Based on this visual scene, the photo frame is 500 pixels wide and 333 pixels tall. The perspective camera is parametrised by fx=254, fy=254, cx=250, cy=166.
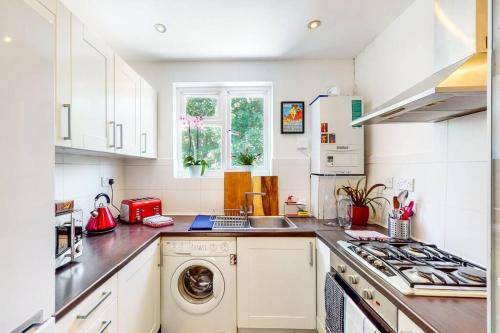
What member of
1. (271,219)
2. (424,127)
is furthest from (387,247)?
(271,219)

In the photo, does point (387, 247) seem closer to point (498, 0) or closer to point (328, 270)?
point (328, 270)

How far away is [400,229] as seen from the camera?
1614 mm

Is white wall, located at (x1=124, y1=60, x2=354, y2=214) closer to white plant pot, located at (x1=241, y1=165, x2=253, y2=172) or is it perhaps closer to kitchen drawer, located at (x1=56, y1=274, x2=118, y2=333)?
white plant pot, located at (x1=241, y1=165, x2=253, y2=172)

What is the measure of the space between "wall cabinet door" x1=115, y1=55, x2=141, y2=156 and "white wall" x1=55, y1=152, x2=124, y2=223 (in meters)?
0.35

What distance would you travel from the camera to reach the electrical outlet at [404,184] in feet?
5.46

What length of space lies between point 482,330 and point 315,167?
169 centimetres

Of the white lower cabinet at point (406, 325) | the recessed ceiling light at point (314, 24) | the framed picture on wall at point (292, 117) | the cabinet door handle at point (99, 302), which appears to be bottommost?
the cabinet door handle at point (99, 302)

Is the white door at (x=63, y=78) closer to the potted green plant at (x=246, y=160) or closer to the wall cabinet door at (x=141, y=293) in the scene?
the wall cabinet door at (x=141, y=293)

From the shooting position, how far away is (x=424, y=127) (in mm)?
1570

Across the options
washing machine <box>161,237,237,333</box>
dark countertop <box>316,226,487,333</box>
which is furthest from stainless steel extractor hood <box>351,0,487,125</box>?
washing machine <box>161,237,237,333</box>

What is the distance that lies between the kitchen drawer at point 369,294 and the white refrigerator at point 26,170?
43.3 inches

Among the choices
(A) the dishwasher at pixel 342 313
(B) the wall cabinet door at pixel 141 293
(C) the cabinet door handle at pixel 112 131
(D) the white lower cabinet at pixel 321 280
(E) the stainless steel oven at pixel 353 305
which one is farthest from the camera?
(D) the white lower cabinet at pixel 321 280

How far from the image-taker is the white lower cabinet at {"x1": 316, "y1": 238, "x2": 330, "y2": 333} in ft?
5.60

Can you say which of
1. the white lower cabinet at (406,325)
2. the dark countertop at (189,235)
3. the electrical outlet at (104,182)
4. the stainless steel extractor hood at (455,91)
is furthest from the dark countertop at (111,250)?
the stainless steel extractor hood at (455,91)
